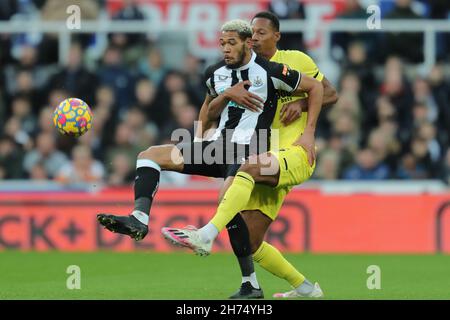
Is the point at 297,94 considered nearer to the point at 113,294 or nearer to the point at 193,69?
the point at 113,294

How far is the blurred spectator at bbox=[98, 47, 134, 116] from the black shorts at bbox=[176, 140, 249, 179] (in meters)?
7.61

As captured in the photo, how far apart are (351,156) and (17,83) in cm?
481

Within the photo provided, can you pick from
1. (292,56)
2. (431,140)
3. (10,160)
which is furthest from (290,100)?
(10,160)

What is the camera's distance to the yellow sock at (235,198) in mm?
8148

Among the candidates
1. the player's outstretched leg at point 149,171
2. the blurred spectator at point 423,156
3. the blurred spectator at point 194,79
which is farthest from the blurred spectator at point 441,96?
the player's outstretched leg at point 149,171

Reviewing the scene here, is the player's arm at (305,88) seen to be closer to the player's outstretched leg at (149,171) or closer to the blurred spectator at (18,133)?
the player's outstretched leg at (149,171)

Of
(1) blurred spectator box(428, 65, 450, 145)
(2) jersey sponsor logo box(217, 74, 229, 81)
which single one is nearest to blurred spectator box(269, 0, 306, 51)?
(1) blurred spectator box(428, 65, 450, 145)

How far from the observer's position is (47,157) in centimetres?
1552

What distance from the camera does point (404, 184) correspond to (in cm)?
→ 1462

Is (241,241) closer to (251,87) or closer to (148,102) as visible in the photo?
(251,87)

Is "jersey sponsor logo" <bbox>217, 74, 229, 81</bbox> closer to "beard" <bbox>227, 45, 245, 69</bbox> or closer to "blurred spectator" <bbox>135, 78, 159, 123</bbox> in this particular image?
"beard" <bbox>227, 45, 245, 69</bbox>

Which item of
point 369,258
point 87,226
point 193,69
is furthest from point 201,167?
point 193,69

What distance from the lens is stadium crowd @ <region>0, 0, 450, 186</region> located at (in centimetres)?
1520

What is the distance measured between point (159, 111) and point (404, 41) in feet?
11.7
